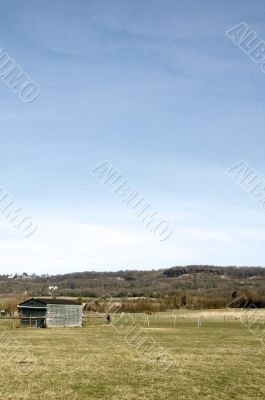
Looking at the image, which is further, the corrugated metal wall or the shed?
the corrugated metal wall

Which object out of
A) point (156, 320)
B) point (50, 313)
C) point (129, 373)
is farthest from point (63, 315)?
point (129, 373)

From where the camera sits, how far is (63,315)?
70438 millimetres

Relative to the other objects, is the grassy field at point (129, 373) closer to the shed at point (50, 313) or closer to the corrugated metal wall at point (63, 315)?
the shed at point (50, 313)

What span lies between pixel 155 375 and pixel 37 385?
5458 millimetres

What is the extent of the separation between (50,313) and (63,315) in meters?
2.15

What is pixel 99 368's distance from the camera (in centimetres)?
2502

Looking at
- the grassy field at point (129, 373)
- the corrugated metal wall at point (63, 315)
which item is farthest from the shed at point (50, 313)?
the grassy field at point (129, 373)

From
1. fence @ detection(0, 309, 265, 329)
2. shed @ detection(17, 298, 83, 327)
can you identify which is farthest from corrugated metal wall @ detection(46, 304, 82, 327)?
fence @ detection(0, 309, 265, 329)

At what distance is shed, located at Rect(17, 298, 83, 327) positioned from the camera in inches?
2685

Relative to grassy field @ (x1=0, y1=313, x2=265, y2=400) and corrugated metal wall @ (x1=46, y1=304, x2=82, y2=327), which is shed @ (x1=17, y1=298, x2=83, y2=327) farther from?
grassy field @ (x1=0, y1=313, x2=265, y2=400)

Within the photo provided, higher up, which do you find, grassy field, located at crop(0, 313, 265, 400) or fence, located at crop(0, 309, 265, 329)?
fence, located at crop(0, 309, 265, 329)

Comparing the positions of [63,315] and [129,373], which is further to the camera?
[63,315]

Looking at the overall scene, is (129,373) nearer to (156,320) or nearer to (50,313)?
(50,313)

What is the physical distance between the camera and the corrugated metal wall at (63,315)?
6912 centimetres
